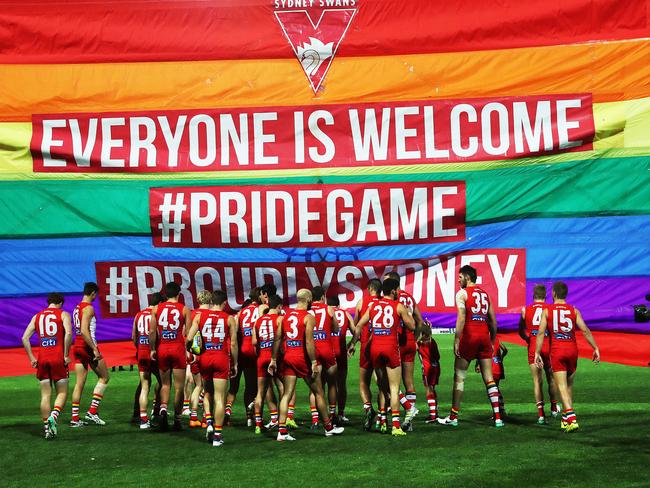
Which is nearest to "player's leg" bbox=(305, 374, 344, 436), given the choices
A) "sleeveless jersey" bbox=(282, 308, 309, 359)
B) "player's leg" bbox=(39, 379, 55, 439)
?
"sleeveless jersey" bbox=(282, 308, 309, 359)

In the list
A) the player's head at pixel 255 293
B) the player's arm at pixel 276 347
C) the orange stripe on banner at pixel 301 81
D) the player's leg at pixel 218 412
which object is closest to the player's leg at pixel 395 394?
the player's arm at pixel 276 347

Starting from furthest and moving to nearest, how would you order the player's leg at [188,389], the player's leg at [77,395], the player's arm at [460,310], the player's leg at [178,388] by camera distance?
the player's leg at [188,389], the player's leg at [77,395], the player's leg at [178,388], the player's arm at [460,310]

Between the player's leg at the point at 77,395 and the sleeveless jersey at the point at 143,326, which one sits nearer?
the sleeveless jersey at the point at 143,326

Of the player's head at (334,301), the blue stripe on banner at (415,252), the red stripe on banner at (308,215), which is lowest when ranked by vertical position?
the player's head at (334,301)

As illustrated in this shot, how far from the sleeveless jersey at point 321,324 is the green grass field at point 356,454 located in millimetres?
1315

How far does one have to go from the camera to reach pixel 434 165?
12.5m

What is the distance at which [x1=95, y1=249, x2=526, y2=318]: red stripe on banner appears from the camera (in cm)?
1242

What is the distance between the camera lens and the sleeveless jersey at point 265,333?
47.2 ft

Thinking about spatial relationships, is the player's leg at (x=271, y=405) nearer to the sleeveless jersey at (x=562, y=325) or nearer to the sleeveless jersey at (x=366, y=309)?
the sleeveless jersey at (x=366, y=309)

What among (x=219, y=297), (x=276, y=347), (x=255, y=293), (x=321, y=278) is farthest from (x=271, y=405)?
(x=321, y=278)

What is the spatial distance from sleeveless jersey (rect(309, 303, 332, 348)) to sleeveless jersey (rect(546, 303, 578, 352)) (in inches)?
119

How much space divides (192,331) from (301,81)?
3.62 metres

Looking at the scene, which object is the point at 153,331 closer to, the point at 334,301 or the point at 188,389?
the point at 334,301

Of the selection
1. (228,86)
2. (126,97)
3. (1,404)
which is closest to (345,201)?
(228,86)
